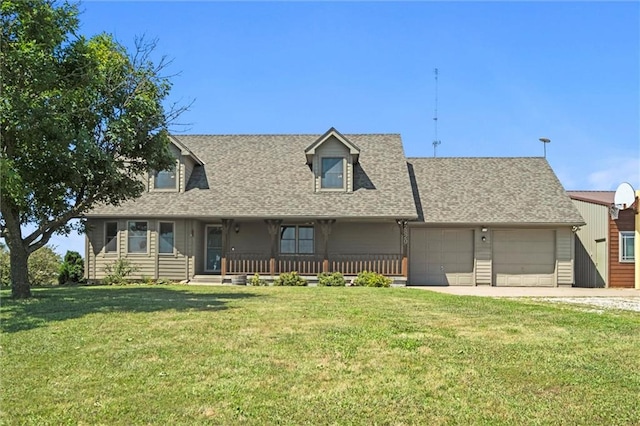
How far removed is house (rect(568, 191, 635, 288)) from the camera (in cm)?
2373

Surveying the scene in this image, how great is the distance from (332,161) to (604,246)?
11186 millimetres

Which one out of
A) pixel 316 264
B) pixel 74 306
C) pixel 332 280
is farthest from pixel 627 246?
pixel 74 306

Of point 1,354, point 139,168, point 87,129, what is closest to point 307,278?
point 139,168

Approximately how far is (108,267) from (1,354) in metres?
16.1

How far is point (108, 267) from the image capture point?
23.5 meters

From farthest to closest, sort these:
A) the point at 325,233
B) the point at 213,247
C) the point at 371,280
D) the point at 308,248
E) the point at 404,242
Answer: the point at 213,247 < the point at 308,248 < the point at 325,233 < the point at 404,242 < the point at 371,280

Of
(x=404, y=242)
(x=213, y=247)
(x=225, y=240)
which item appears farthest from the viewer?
(x=213, y=247)

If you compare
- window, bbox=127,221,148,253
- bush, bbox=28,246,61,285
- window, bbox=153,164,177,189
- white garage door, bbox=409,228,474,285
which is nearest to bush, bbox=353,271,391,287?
white garage door, bbox=409,228,474,285

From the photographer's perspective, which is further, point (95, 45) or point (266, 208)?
point (266, 208)

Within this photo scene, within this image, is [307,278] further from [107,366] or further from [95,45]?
[107,366]

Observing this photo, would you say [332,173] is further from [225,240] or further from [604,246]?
[604,246]

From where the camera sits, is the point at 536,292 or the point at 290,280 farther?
the point at 290,280

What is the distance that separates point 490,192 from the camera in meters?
25.6

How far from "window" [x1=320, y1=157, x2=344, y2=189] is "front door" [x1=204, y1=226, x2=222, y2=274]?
471cm
